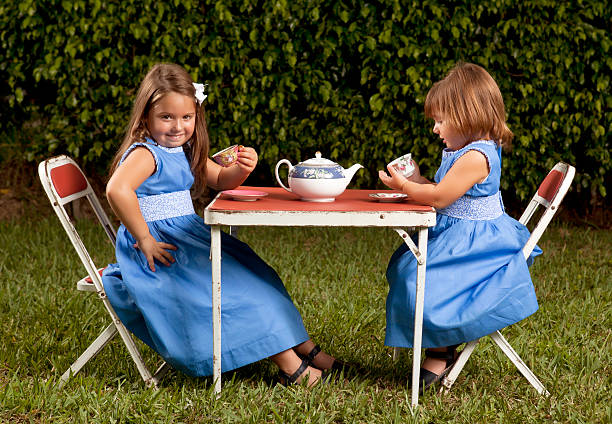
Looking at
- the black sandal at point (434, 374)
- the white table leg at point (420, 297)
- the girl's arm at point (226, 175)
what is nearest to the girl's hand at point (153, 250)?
the girl's arm at point (226, 175)

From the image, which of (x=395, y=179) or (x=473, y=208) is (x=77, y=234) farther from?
(x=473, y=208)

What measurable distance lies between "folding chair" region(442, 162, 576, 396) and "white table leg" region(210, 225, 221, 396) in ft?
2.93

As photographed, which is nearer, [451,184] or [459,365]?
[451,184]

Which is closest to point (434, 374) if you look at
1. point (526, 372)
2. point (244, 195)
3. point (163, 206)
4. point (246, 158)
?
point (526, 372)

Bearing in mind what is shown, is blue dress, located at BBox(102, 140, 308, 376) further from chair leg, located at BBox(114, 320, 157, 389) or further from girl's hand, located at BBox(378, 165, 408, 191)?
girl's hand, located at BBox(378, 165, 408, 191)

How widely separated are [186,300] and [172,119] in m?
0.70

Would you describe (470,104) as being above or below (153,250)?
above

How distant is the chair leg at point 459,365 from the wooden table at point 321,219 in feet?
0.75

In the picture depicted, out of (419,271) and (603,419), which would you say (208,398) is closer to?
(419,271)

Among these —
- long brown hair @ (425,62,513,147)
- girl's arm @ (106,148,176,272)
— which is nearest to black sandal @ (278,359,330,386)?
girl's arm @ (106,148,176,272)

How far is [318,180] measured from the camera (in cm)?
266

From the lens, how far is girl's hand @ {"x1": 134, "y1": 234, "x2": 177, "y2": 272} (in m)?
2.70

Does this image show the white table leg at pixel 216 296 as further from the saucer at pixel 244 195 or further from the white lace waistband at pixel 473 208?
the white lace waistband at pixel 473 208

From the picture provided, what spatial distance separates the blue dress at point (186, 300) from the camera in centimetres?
274
